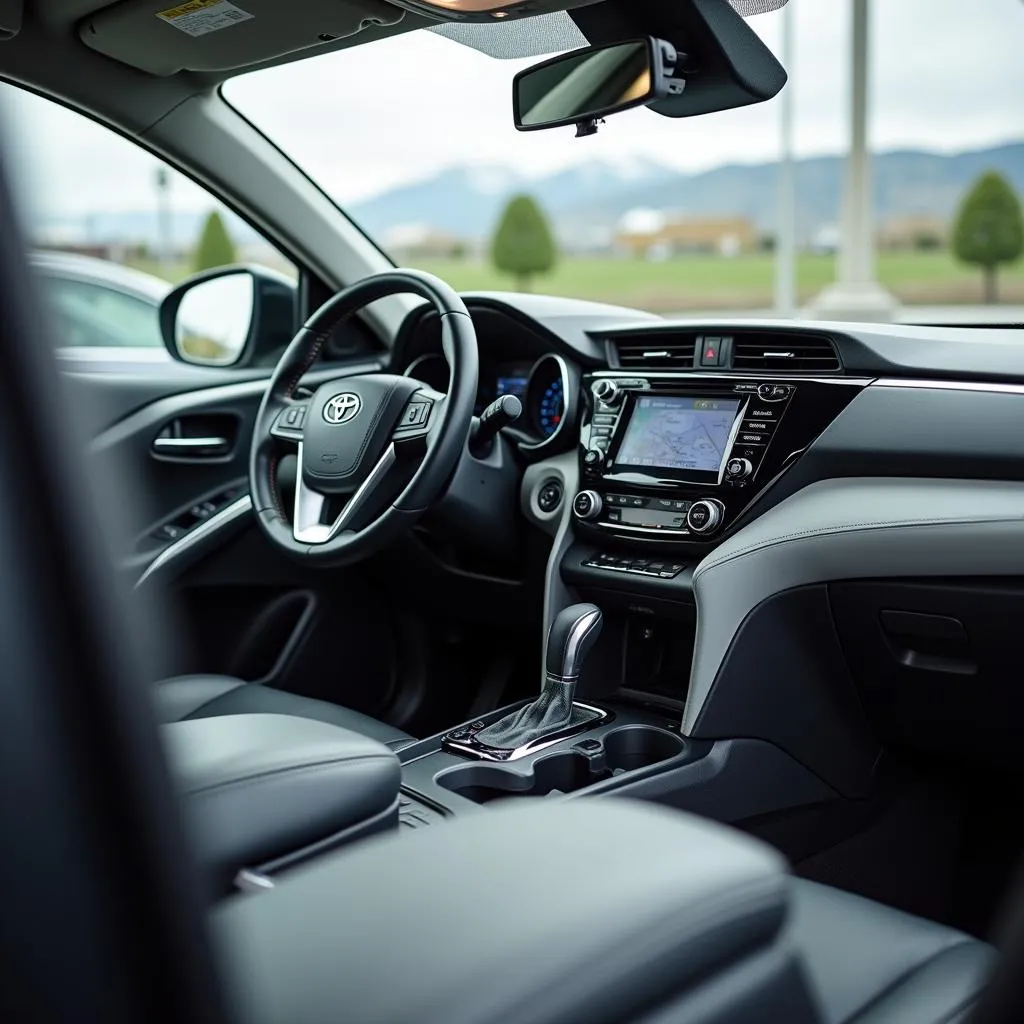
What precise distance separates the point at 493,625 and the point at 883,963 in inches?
58.3

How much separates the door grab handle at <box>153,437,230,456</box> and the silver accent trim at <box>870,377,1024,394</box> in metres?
1.52

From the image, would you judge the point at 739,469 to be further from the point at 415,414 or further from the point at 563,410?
the point at 415,414

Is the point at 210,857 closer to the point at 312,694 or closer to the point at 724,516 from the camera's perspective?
the point at 724,516

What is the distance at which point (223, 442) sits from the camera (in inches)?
113

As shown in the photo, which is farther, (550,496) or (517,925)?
(550,496)

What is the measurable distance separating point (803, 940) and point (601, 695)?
98cm

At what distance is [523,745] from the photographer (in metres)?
2.11

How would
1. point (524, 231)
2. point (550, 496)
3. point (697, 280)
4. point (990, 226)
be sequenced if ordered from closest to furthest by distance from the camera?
1. point (550, 496)
2. point (990, 226)
3. point (697, 280)
4. point (524, 231)

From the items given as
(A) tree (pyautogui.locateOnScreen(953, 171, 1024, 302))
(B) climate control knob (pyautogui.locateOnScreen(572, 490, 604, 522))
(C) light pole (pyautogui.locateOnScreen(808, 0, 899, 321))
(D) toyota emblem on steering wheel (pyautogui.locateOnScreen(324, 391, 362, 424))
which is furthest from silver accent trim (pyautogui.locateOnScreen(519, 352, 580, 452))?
(C) light pole (pyautogui.locateOnScreen(808, 0, 899, 321))

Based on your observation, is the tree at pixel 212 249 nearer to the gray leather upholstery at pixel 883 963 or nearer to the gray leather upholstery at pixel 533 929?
the gray leather upholstery at pixel 883 963

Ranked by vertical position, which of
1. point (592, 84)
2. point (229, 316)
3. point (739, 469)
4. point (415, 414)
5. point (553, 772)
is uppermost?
point (592, 84)

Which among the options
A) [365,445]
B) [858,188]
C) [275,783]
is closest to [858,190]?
[858,188]

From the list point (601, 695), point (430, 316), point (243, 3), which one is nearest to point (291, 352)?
point (430, 316)

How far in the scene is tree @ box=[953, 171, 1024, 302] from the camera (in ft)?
A: 12.8
